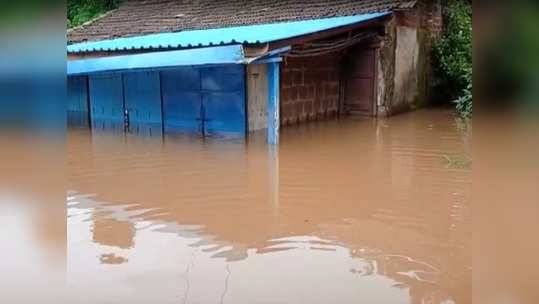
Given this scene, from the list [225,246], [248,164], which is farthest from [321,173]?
[225,246]

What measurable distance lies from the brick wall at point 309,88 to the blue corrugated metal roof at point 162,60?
2.61 meters

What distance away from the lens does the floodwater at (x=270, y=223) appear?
360 cm

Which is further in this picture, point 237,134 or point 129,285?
point 237,134

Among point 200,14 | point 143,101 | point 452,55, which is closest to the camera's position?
point 143,101

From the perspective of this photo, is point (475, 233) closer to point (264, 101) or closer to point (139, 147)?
point (139, 147)

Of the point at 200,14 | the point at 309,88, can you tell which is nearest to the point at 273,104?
the point at 309,88

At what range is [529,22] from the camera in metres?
0.94

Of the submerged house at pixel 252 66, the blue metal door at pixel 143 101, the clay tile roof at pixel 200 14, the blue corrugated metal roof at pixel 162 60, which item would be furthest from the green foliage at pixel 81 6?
the clay tile roof at pixel 200 14

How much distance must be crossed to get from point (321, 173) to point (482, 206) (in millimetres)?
5709

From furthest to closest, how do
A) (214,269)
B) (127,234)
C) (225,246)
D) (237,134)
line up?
(237,134) → (127,234) → (225,246) → (214,269)

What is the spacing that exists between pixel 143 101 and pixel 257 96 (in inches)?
102

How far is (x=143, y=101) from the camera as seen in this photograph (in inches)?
450

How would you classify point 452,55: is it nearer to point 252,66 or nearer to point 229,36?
point 252,66

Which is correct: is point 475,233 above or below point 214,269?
above
